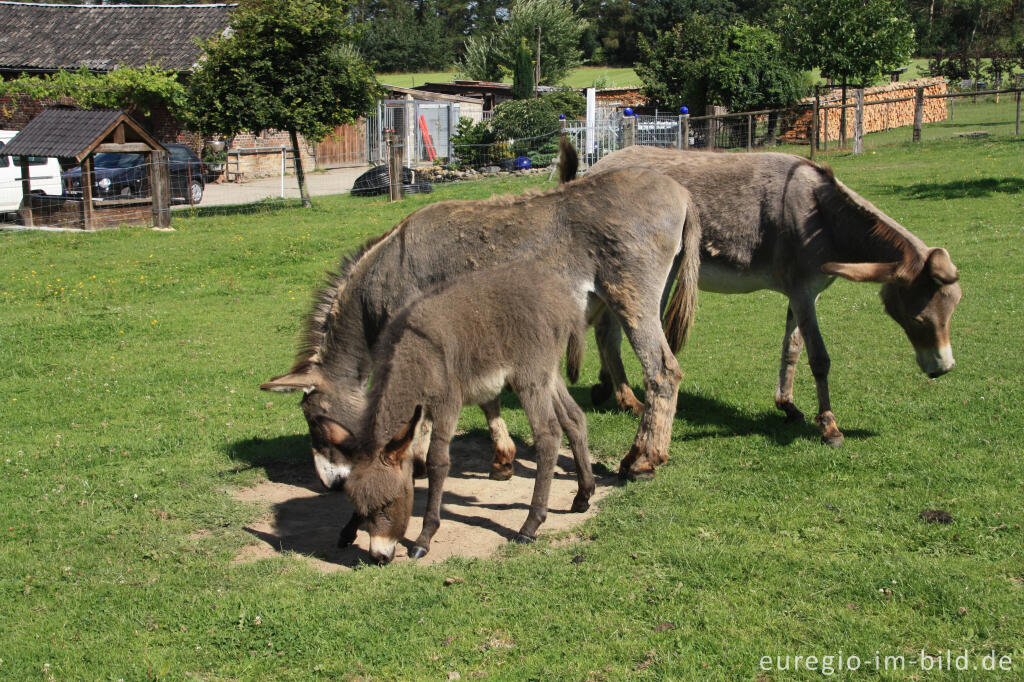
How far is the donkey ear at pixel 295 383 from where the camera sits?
6266 millimetres

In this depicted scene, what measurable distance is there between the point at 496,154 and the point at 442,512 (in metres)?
25.3

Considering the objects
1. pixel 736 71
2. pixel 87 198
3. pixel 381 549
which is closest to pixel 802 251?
pixel 381 549

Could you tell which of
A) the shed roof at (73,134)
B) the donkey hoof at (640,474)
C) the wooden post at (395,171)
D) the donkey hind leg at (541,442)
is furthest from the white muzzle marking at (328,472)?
the wooden post at (395,171)

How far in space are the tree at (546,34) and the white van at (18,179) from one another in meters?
39.5

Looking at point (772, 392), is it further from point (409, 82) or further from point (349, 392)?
point (409, 82)

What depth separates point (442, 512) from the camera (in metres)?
6.49

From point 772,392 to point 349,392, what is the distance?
416 centimetres

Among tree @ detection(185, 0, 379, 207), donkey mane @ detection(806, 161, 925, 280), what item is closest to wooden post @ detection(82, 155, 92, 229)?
tree @ detection(185, 0, 379, 207)

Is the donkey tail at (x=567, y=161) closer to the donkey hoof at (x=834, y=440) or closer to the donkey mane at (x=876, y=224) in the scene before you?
the donkey mane at (x=876, y=224)

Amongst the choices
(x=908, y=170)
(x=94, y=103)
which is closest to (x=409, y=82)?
(x=94, y=103)

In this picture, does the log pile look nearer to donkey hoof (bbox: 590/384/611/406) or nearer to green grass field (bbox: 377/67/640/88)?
green grass field (bbox: 377/67/640/88)

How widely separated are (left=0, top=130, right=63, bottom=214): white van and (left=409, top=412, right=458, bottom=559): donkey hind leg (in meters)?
18.3

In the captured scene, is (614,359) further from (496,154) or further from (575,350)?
(496,154)

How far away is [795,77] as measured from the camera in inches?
1428
